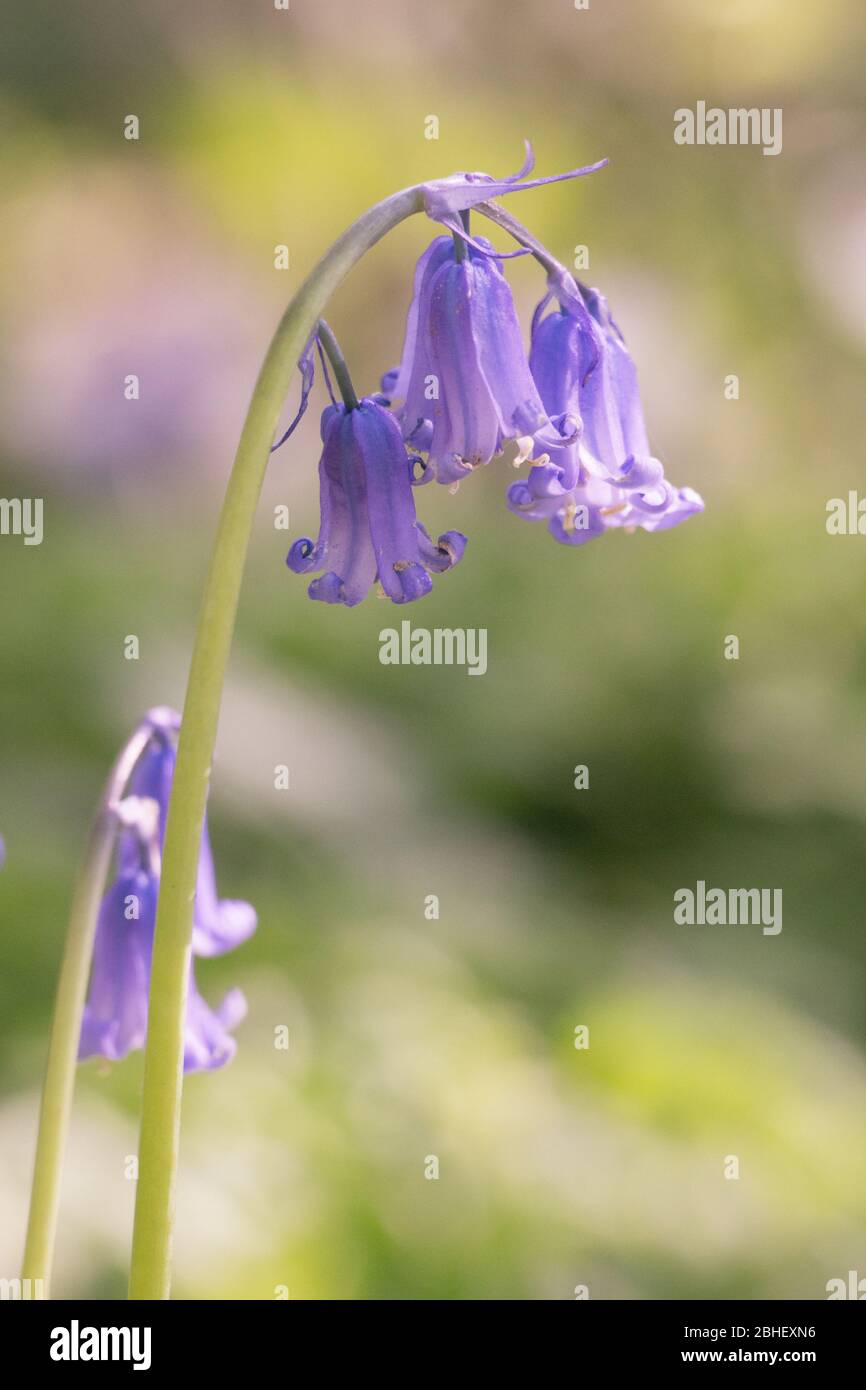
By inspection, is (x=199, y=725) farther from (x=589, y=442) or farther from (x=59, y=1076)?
(x=589, y=442)

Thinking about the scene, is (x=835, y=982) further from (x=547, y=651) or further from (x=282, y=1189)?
(x=282, y=1189)

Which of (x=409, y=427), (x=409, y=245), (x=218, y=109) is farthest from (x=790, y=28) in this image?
(x=409, y=427)

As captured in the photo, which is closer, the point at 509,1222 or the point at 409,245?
the point at 509,1222

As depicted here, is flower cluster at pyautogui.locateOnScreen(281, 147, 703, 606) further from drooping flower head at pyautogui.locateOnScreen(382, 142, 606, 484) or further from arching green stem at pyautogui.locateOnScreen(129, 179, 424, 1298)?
arching green stem at pyautogui.locateOnScreen(129, 179, 424, 1298)
